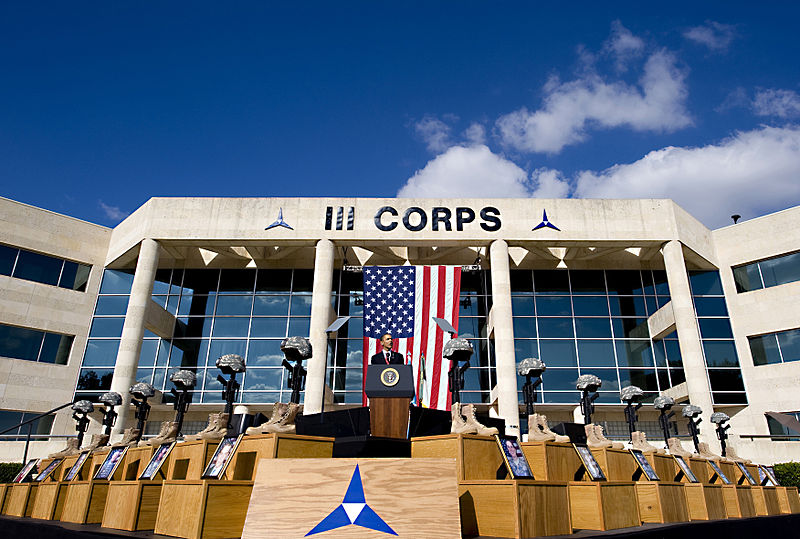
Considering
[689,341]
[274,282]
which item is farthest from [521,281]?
[274,282]

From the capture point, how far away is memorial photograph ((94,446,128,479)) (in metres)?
9.06

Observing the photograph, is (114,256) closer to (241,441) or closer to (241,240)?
(241,240)

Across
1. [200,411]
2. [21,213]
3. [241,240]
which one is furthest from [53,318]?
[241,240]

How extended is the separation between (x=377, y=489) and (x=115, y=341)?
86.2 feet

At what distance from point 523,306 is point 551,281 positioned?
2373 millimetres

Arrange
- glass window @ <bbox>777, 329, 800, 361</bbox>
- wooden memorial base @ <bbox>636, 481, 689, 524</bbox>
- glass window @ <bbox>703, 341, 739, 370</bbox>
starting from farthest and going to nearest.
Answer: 1. glass window @ <bbox>703, 341, 739, 370</bbox>
2. glass window @ <bbox>777, 329, 800, 361</bbox>
3. wooden memorial base @ <bbox>636, 481, 689, 524</bbox>

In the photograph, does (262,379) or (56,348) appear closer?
(56,348)

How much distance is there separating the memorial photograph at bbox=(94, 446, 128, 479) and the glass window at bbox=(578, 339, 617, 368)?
23014 mm

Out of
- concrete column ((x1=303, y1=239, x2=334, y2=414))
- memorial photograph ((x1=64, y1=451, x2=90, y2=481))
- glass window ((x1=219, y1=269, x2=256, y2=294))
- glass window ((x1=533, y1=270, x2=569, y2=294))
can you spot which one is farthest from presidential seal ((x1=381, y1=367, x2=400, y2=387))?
glass window ((x1=219, y1=269, x2=256, y2=294))

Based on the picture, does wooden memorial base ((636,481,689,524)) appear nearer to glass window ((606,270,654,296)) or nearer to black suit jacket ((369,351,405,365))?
black suit jacket ((369,351,405,365))

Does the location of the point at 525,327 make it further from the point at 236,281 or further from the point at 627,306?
the point at 236,281

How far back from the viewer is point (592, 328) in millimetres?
27875

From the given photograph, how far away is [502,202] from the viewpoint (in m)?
26.0

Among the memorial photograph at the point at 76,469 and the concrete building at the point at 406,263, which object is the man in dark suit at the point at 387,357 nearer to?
the memorial photograph at the point at 76,469
